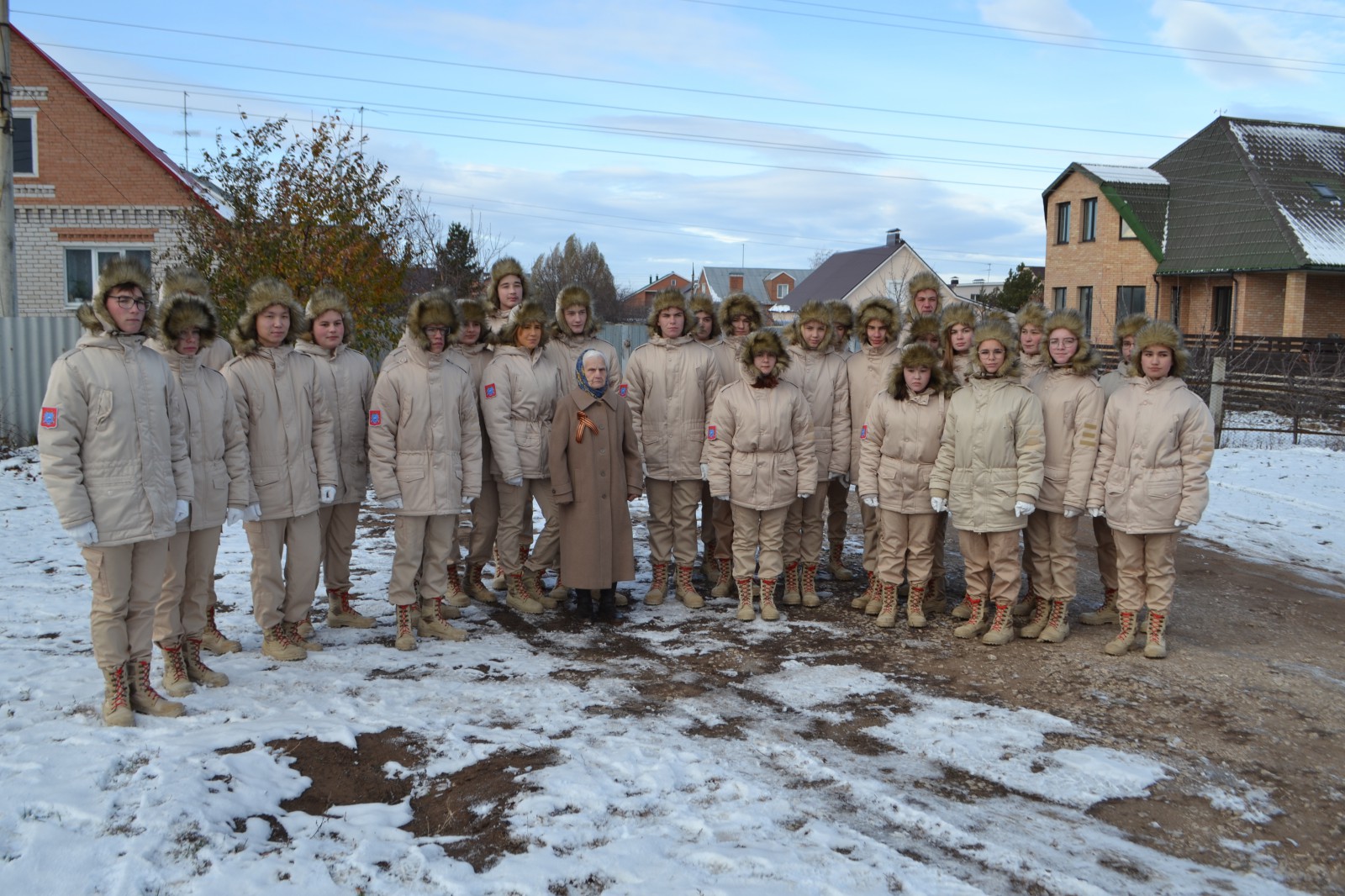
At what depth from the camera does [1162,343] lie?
6199 millimetres

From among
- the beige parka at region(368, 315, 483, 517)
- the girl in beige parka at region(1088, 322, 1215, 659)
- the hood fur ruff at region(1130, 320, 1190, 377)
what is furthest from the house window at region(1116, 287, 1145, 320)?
the beige parka at region(368, 315, 483, 517)

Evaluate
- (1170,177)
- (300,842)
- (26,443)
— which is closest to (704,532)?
(300,842)

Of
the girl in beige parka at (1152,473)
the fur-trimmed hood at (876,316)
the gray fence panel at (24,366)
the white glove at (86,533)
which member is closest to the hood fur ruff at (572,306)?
the fur-trimmed hood at (876,316)

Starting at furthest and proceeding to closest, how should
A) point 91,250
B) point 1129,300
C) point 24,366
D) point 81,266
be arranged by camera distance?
point 1129,300 < point 81,266 < point 91,250 < point 24,366

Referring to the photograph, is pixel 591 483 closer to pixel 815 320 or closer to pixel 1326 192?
Result: pixel 815 320

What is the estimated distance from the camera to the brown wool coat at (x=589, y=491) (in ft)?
22.4

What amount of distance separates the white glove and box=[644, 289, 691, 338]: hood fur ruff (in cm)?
413

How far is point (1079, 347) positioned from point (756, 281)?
70.6 meters

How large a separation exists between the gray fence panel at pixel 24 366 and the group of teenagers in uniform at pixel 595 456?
10.4 meters

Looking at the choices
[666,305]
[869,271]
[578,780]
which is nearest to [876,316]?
[666,305]

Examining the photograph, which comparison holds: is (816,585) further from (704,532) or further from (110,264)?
(110,264)

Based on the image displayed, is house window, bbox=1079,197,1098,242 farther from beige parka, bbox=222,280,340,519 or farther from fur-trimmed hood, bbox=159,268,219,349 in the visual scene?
fur-trimmed hood, bbox=159,268,219,349

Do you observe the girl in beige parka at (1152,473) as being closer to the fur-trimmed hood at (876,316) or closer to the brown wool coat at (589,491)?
the fur-trimmed hood at (876,316)

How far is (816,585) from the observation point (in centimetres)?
802
